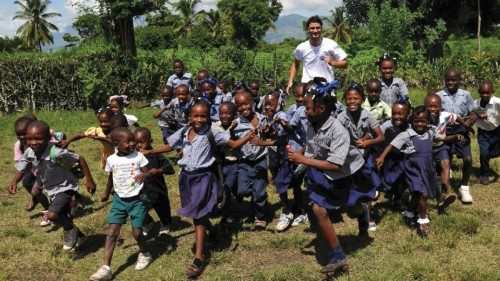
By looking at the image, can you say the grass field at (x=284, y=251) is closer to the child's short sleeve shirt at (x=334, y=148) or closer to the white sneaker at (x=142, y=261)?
the white sneaker at (x=142, y=261)

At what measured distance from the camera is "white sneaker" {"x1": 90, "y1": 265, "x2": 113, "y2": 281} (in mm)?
4297

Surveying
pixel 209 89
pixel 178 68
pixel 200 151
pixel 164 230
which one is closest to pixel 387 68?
pixel 209 89

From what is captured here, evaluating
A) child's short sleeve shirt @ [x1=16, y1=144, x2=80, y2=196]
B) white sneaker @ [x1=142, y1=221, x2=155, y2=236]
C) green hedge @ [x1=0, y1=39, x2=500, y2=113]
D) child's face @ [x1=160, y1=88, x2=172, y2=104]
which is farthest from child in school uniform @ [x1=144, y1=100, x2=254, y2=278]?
green hedge @ [x1=0, y1=39, x2=500, y2=113]

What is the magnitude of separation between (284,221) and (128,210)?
182 centimetres

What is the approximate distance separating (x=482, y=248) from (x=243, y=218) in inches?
103

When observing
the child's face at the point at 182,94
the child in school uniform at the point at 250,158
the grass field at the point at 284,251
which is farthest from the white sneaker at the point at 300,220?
the child's face at the point at 182,94

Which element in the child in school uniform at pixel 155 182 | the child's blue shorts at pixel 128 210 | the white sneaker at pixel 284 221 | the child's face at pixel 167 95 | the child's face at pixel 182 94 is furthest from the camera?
the child's face at pixel 167 95

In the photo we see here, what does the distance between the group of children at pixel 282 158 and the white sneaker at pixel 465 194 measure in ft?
0.06

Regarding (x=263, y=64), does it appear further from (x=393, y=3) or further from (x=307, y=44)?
(x=307, y=44)

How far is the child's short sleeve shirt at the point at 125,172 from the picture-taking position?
4422 mm

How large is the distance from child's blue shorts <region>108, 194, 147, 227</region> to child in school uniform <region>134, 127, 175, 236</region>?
0.25 metres

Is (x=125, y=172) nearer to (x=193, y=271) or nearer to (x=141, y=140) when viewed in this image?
(x=141, y=140)

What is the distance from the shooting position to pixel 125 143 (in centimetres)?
438

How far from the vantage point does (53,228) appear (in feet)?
19.0
